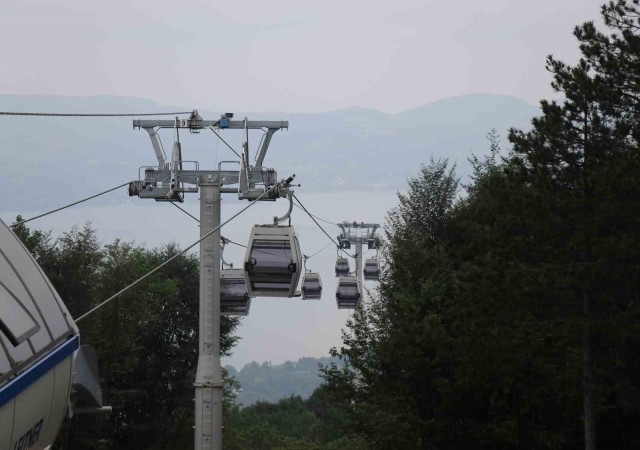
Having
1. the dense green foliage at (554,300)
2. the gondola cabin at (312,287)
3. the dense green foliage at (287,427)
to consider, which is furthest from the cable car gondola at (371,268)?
the dense green foliage at (554,300)

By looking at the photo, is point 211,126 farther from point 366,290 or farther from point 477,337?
point 366,290

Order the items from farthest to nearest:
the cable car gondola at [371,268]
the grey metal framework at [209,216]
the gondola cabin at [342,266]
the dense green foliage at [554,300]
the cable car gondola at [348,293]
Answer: the gondola cabin at [342,266] < the cable car gondola at [371,268] < the cable car gondola at [348,293] < the dense green foliage at [554,300] < the grey metal framework at [209,216]

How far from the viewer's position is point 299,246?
2808 centimetres

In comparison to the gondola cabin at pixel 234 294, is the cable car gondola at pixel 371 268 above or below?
above

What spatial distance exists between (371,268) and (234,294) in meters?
29.8

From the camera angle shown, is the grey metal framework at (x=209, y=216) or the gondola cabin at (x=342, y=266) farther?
the gondola cabin at (x=342, y=266)

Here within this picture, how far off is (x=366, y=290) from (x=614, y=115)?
82.4ft

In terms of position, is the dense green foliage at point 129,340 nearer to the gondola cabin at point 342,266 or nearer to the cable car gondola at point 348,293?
the gondola cabin at point 342,266

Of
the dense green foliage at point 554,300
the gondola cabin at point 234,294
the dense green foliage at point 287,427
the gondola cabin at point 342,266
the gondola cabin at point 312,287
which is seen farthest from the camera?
the dense green foliage at point 287,427

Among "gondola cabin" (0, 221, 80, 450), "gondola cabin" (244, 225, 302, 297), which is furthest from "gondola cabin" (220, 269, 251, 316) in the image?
"gondola cabin" (0, 221, 80, 450)

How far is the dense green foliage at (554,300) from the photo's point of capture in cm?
3450

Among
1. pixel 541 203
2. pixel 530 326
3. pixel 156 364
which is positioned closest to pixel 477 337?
pixel 530 326

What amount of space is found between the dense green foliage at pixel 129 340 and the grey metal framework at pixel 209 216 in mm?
32466

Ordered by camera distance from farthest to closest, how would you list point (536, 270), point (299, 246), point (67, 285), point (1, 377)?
point (67, 285)
point (536, 270)
point (299, 246)
point (1, 377)
